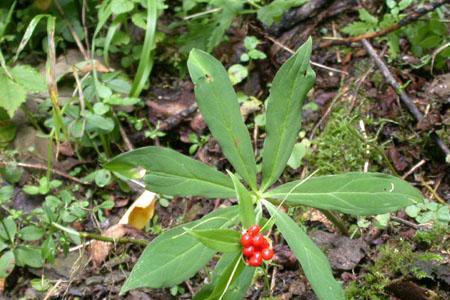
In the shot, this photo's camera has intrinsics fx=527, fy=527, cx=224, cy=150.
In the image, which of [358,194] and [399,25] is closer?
[358,194]

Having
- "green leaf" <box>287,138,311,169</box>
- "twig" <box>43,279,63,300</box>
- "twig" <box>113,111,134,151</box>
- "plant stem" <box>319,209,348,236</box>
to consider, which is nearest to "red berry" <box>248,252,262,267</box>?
"plant stem" <box>319,209,348,236</box>

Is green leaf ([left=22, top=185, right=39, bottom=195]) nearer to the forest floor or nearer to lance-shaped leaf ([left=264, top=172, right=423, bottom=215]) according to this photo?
the forest floor

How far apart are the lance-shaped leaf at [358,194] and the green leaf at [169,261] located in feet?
1.39

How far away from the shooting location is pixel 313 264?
6.28 feet

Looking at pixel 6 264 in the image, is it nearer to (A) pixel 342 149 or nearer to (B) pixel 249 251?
(B) pixel 249 251

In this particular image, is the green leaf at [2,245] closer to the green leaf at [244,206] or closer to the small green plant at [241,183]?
the small green plant at [241,183]

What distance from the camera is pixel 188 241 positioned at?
78.4 inches

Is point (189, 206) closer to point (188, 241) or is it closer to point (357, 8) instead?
point (188, 241)

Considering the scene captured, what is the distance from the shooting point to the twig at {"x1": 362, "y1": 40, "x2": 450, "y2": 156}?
2.77 m

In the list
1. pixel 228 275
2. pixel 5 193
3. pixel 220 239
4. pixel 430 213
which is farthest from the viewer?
pixel 5 193

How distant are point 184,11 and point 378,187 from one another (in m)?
2.14

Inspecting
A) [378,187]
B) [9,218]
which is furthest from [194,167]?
[9,218]

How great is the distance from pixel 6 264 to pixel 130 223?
66cm

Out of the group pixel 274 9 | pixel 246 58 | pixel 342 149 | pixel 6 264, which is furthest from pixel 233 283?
pixel 274 9
